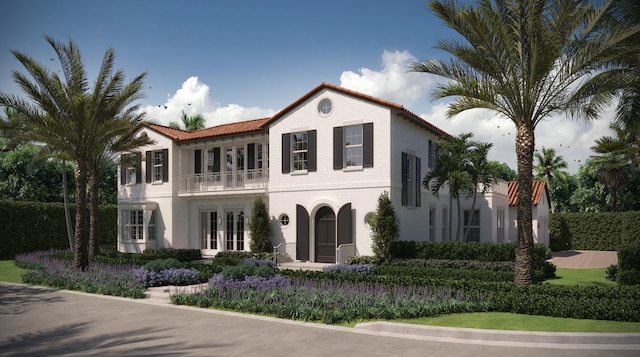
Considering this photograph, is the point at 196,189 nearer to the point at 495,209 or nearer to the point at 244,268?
the point at 244,268

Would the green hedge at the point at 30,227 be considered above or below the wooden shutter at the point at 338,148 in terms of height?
below

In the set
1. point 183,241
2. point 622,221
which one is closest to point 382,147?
point 183,241

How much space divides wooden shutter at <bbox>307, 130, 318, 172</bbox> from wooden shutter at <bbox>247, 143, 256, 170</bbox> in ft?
13.5

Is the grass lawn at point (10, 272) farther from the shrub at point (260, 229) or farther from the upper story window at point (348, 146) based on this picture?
the upper story window at point (348, 146)

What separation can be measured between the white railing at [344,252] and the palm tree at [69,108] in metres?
9.45

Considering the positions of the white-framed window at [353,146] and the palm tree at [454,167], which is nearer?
the white-framed window at [353,146]

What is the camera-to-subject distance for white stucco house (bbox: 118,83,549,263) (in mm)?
20656

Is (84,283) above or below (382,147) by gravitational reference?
below

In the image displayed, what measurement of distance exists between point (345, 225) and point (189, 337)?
40.9 ft

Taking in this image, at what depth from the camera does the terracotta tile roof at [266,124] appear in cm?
2052

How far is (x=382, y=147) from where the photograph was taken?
20281mm

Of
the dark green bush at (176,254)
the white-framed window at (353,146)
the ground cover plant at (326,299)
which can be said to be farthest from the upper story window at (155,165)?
the ground cover plant at (326,299)

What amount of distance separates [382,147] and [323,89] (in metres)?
3.84

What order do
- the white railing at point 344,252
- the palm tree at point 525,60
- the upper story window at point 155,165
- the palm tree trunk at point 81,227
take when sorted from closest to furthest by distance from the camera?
the palm tree at point 525,60 → the palm tree trunk at point 81,227 → the white railing at point 344,252 → the upper story window at point 155,165
